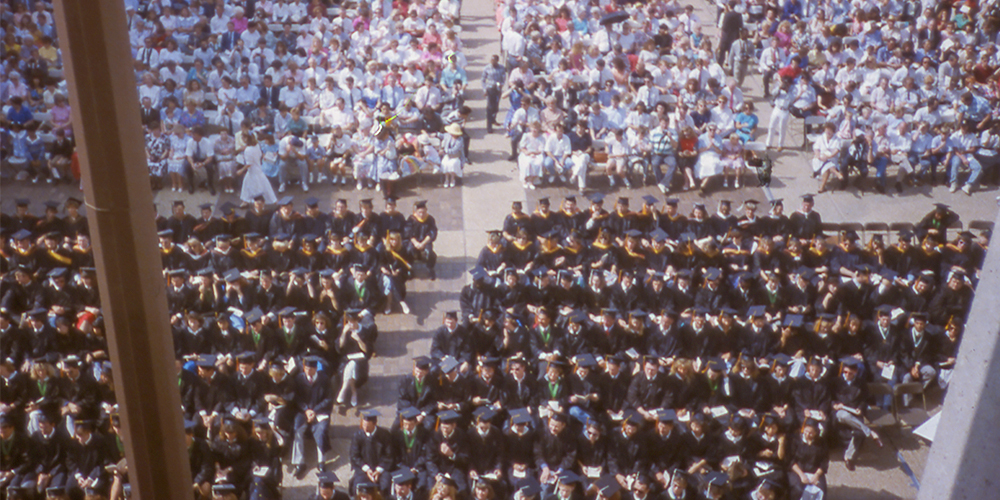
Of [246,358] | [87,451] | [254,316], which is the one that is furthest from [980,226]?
[87,451]

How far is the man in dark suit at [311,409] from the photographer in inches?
373

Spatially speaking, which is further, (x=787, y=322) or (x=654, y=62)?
(x=654, y=62)

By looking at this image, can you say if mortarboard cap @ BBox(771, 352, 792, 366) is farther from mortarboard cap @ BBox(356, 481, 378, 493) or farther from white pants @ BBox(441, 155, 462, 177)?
white pants @ BBox(441, 155, 462, 177)

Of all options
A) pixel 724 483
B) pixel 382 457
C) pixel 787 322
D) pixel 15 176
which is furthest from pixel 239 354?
pixel 15 176

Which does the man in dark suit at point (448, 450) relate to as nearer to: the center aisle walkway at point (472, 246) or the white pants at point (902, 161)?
the center aisle walkway at point (472, 246)

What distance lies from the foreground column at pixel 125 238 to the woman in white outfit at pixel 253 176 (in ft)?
36.3

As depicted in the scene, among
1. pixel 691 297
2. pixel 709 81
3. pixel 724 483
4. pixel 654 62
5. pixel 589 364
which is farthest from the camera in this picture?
pixel 654 62

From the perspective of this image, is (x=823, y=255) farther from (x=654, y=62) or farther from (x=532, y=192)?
(x=654, y=62)

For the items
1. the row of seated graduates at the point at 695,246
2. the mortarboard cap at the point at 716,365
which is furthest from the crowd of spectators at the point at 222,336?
the mortarboard cap at the point at 716,365

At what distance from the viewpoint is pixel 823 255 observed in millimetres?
12219

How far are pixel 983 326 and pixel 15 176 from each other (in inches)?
560

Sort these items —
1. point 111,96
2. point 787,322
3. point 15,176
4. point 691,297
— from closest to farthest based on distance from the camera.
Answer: point 111,96 → point 787,322 → point 691,297 → point 15,176

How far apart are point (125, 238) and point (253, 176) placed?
11.5 m

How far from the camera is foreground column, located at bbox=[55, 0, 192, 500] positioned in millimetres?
2855
